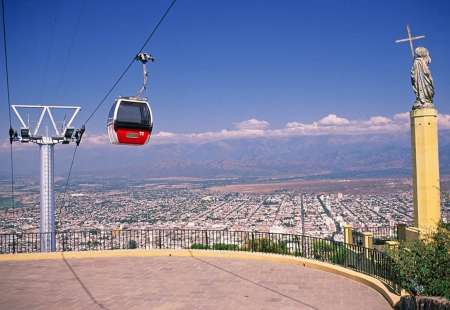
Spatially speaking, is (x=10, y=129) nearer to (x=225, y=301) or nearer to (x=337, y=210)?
(x=225, y=301)

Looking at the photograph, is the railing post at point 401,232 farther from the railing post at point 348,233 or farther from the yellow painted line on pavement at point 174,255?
the yellow painted line on pavement at point 174,255

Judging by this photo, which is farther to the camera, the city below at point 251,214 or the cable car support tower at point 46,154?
the city below at point 251,214

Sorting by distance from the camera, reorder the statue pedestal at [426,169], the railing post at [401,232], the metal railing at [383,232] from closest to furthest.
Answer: the statue pedestal at [426,169] < the railing post at [401,232] < the metal railing at [383,232]

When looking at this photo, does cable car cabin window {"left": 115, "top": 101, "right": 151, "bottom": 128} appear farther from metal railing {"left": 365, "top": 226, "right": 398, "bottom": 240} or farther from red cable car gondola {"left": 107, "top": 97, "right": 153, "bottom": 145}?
metal railing {"left": 365, "top": 226, "right": 398, "bottom": 240}

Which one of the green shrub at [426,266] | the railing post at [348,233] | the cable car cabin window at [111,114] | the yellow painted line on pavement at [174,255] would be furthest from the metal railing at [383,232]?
the cable car cabin window at [111,114]

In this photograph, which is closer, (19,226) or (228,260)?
(228,260)

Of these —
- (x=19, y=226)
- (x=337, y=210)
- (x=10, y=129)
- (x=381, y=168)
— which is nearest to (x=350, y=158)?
(x=381, y=168)

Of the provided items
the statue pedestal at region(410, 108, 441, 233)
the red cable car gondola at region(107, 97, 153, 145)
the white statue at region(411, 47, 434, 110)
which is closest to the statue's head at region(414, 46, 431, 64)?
the white statue at region(411, 47, 434, 110)
